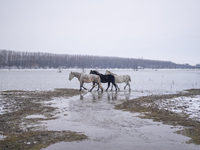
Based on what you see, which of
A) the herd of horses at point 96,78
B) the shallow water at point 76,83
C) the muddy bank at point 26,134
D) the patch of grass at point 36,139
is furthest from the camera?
the shallow water at point 76,83

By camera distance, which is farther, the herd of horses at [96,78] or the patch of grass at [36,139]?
the herd of horses at [96,78]

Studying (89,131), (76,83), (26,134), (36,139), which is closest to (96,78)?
(89,131)

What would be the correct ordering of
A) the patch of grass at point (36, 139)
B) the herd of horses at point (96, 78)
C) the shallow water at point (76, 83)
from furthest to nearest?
the shallow water at point (76, 83) < the herd of horses at point (96, 78) < the patch of grass at point (36, 139)

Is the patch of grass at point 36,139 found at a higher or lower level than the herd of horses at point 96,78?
lower

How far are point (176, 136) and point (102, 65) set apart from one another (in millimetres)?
179170

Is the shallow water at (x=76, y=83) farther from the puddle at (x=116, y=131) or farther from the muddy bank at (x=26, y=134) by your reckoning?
the muddy bank at (x=26, y=134)

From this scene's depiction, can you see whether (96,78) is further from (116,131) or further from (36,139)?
(36,139)

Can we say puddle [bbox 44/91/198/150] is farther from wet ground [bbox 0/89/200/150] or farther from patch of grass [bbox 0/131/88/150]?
patch of grass [bbox 0/131/88/150]

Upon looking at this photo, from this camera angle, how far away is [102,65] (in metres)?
185

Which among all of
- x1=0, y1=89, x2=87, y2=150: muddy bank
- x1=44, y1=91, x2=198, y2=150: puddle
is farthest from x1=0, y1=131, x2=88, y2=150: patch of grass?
x1=44, y1=91, x2=198, y2=150: puddle

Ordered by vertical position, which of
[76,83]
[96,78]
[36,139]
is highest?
[96,78]

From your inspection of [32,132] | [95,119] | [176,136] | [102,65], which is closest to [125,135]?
[176,136]

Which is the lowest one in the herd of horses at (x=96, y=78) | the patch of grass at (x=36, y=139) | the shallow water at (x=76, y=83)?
the shallow water at (x=76, y=83)

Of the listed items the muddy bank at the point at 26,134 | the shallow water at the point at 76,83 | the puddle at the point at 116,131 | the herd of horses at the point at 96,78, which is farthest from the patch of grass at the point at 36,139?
the shallow water at the point at 76,83
